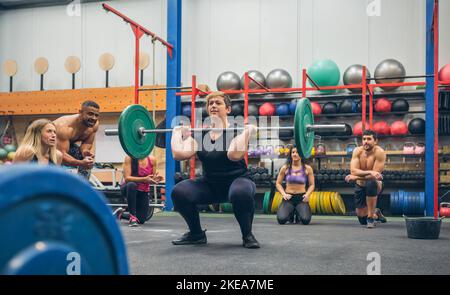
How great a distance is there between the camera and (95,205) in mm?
800

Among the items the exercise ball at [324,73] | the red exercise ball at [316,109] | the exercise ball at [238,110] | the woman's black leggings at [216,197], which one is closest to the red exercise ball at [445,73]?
the exercise ball at [324,73]

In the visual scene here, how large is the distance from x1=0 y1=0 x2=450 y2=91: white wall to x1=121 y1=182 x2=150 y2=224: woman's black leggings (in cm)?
392

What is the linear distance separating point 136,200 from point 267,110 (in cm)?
322

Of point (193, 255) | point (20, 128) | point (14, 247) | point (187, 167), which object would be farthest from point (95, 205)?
point (20, 128)

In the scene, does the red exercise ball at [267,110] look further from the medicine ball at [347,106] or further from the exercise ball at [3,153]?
the exercise ball at [3,153]

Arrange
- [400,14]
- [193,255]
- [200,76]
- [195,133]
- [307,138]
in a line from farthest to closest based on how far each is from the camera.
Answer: [200,76] < [400,14] < [307,138] < [195,133] < [193,255]

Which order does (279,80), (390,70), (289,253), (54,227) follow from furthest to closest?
1. (279,80)
2. (390,70)
3. (289,253)
4. (54,227)

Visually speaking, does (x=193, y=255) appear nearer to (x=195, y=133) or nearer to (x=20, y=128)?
(x=195, y=133)

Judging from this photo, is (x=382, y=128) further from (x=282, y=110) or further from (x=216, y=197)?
(x=216, y=197)

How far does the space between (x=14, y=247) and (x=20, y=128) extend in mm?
9176

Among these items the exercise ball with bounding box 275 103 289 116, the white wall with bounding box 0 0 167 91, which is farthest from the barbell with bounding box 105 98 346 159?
the white wall with bounding box 0 0 167 91

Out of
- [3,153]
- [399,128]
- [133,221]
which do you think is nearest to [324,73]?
[399,128]

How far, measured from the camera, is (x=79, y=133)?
149 inches

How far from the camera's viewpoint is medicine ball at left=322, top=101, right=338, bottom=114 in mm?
6859
